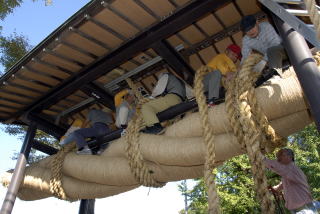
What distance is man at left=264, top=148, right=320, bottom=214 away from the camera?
3.50 meters

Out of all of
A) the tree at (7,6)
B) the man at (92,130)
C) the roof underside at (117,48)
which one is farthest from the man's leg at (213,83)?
the tree at (7,6)

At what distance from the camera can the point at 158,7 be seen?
337 cm

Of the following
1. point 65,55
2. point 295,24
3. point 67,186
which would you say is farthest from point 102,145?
→ point 295,24

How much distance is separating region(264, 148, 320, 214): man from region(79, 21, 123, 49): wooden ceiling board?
245 cm

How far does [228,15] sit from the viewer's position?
3.82 metres

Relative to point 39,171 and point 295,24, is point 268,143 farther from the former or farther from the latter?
point 39,171

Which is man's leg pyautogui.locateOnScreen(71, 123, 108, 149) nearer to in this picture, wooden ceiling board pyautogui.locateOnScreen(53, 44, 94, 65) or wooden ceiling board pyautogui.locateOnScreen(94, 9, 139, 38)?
wooden ceiling board pyautogui.locateOnScreen(53, 44, 94, 65)

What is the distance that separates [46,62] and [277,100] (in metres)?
3.24

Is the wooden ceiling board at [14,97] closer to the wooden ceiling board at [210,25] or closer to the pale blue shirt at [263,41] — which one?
the wooden ceiling board at [210,25]

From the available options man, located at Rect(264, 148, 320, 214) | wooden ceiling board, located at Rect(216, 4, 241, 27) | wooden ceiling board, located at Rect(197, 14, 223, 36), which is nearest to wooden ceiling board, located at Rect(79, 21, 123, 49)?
wooden ceiling board, located at Rect(197, 14, 223, 36)

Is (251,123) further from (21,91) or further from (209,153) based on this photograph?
(21,91)

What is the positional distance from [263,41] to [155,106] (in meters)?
1.52

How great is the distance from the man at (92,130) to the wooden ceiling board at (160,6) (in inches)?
82.6

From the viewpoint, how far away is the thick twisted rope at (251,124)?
2262mm
